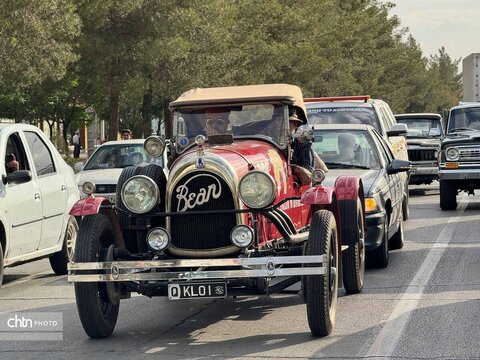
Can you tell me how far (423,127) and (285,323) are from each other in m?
21.9

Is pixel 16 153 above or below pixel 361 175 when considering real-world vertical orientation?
above

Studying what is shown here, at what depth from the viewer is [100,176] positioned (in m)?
19.3

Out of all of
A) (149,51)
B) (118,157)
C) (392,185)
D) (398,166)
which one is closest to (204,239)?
(398,166)

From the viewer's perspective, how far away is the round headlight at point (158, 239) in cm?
882

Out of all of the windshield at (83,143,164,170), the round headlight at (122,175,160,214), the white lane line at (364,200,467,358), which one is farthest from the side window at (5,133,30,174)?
the windshield at (83,143,164,170)

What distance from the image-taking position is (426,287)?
37.4 ft

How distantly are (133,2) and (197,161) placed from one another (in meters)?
22.3

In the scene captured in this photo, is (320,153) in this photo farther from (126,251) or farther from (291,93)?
Answer: (126,251)

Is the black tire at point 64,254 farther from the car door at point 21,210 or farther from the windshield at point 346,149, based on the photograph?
the windshield at point 346,149

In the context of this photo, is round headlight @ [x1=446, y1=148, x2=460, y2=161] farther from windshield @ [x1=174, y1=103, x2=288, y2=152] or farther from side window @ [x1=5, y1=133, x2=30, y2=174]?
windshield @ [x1=174, y1=103, x2=288, y2=152]

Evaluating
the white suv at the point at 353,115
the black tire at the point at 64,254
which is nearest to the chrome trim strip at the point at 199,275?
the black tire at the point at 64,254

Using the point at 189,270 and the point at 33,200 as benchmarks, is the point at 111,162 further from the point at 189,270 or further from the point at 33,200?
the point at 189,270

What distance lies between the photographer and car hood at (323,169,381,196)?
12.7 m

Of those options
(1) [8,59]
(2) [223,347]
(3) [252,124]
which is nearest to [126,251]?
(2) [223,347]
